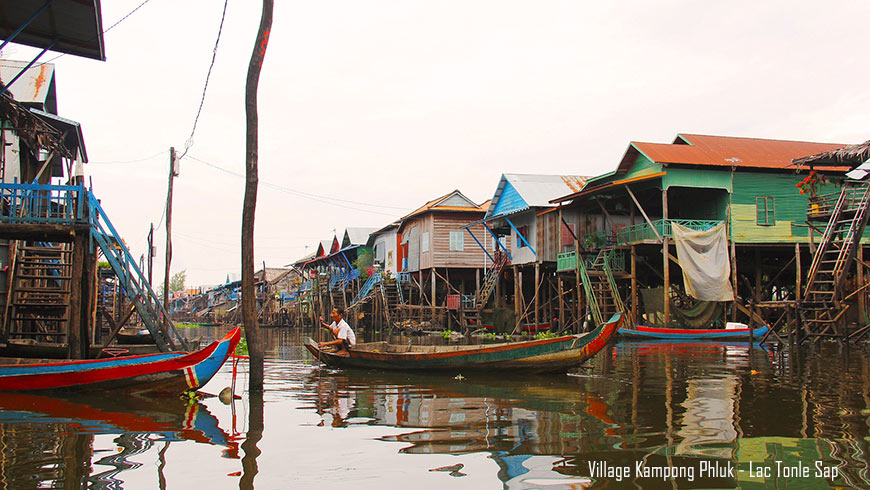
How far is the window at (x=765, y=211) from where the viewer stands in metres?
22.4

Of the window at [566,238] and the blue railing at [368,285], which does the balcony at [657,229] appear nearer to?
the window at [566,238]

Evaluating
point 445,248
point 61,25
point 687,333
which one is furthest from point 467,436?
point 445,248

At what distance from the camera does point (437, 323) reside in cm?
3188

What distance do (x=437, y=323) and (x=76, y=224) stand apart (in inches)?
875

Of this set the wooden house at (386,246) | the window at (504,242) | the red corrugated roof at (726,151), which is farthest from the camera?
the wooden house at (386,246)

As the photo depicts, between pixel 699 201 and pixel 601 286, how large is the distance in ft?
17.1

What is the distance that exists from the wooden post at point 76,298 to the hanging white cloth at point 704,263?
16521mm

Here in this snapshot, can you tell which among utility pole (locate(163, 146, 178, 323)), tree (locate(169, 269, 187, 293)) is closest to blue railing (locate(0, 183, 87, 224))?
utility pole (locate(163, 146, 178, 323))

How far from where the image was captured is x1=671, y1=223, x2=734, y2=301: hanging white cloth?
20891 millimetres

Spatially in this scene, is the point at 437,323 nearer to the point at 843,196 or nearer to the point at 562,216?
the point at 562,216

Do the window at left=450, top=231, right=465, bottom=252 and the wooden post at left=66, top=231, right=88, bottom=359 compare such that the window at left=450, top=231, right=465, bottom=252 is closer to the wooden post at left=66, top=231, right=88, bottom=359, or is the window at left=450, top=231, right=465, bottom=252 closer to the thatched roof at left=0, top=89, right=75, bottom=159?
the thatched roof at left=0, top=89, right=75, bottom=159

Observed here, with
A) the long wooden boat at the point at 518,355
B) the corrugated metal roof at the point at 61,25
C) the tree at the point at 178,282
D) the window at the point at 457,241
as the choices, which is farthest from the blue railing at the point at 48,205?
the tree at the point at 178,282

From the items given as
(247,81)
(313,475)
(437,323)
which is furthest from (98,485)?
(437,323)

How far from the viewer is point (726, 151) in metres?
23.4
